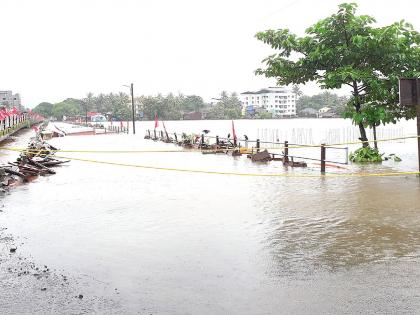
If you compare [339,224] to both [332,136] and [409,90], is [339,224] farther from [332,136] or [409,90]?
[332,136]

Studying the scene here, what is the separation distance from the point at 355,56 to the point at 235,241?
548 inches

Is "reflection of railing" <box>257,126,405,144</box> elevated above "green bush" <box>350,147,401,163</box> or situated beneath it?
elevated above

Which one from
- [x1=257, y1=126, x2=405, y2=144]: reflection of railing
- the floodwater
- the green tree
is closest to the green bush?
the green tree

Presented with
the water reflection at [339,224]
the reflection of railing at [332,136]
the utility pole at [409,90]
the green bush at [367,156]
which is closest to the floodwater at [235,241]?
the water reflection at [339,224]

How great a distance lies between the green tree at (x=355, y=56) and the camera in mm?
18547

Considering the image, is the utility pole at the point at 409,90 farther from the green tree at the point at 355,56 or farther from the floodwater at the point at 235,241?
the green tree at the point at 355,56

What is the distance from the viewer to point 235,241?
25.3 ft

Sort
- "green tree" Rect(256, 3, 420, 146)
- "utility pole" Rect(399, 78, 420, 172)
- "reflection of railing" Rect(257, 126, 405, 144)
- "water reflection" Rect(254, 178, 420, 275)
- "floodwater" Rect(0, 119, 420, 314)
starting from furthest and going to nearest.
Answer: "reflection of railing" Rect(257, 126, 405, 144), "green tree" Rect(256, 3, 420, 146), "utility pole" Rect(399, 78, 420, 172), "water reflection" Rect(254, 178, 420, 275), "floodwater" Rect(0, 119, 420, 314)

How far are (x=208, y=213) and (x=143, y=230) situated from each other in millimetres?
1930

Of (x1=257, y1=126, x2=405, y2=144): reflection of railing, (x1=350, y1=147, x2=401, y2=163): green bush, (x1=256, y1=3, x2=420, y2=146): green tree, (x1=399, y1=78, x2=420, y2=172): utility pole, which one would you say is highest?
(x1=256, y1=3, x2=420, y2=146): green tree

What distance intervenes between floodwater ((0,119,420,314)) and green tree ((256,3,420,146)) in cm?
583

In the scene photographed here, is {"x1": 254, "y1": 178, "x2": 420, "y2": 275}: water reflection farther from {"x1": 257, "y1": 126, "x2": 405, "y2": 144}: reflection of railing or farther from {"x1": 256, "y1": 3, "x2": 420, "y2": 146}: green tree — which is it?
{"x1": 257, "y1": 126, "x2": 405, "y2": 144}: reflection of railing

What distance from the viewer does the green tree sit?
18547mm

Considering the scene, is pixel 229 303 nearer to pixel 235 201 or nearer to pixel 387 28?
pixel 235 201
